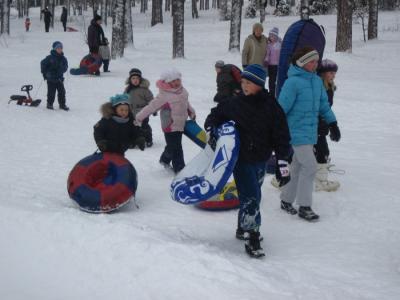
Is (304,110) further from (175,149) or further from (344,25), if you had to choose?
(344,25)

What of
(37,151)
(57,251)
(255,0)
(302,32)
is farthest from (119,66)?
(255,0)

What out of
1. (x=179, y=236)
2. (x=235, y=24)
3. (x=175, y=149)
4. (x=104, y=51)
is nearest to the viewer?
(x=179, y=236)

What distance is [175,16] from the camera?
2058 cm

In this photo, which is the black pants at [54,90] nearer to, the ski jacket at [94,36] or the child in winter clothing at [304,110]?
the ski jacket at [94,36]

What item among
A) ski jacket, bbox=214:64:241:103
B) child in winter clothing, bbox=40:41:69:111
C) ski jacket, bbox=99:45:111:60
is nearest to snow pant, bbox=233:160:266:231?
ski jacket, bbox=214:64:241:103

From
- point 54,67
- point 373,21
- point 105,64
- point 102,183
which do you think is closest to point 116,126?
point 102,183

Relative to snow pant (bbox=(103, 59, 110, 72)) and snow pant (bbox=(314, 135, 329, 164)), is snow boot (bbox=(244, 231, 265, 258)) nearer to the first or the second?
snow pant (bbox=(314, 135, 329, 164))

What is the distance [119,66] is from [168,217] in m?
15.3

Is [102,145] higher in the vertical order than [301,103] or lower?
lower

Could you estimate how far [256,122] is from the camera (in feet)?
15.3

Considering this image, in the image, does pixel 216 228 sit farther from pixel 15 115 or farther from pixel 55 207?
pixel 15 115

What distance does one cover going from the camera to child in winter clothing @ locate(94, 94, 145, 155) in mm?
6473

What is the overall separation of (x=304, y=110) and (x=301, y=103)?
9 centimetres

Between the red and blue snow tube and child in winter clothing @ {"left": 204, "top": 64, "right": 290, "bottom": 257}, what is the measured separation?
1.71m
